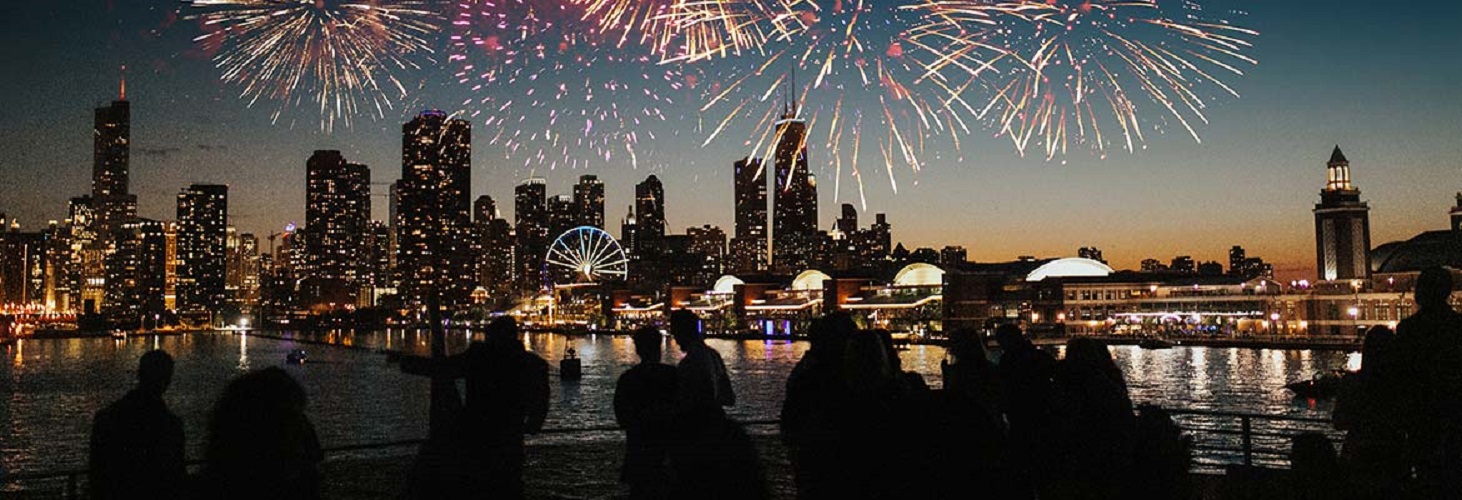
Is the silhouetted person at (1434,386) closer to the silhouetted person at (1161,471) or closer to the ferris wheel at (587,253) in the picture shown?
the silhouetted person at (1161,471)

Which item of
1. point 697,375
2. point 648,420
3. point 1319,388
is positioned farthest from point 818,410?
point 1319,388

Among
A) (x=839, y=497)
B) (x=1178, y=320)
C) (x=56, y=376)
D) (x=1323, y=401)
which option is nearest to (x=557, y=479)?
(x=839, y=497)

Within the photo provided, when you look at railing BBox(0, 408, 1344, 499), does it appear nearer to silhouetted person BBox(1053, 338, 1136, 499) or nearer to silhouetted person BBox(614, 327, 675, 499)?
silhouetted person BBox(1053, 338, 1136, 499)

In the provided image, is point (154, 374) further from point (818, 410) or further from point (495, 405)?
point (818, 410)

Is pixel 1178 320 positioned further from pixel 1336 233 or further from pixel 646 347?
pixel 646 347

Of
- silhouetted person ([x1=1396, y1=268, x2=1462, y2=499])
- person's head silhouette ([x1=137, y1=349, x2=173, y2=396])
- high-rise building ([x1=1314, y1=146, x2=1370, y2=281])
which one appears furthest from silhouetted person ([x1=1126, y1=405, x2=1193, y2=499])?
high-rise building ([x1=1314, y1=146, x2=1370, y2=281])
